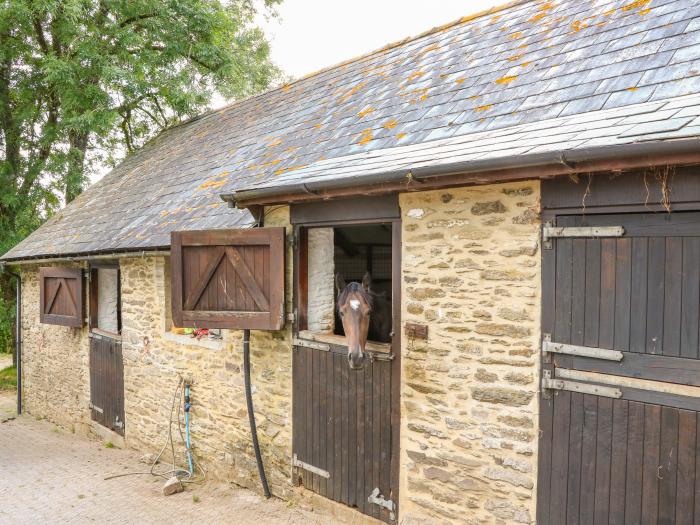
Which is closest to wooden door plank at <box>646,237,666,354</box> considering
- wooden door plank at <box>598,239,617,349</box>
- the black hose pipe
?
wooden door plank at <box>598,239,617,349</box>

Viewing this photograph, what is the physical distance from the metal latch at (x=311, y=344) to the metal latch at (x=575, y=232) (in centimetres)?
249

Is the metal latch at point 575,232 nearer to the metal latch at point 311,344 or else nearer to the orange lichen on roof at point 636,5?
the metal latch at point 311,344

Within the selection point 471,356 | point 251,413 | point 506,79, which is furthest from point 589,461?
point 506,79

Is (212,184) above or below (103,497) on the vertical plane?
above

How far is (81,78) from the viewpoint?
1405 centimetres

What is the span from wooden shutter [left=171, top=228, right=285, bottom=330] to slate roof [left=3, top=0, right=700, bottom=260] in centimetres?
65

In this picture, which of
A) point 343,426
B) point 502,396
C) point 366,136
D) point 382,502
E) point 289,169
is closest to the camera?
point 502,396

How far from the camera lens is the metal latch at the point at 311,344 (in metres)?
5.46

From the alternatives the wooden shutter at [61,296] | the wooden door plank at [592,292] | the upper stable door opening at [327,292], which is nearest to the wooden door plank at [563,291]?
the wooden door plank at [592,292]

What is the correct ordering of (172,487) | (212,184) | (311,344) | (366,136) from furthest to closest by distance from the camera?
(212,184) < (172,487) < (366,136) < (311,344)

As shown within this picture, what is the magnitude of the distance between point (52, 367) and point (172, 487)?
6.32 meters

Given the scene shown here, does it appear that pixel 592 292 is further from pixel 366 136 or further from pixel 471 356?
pixel 366 136

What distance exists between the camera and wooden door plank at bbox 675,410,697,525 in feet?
10.6

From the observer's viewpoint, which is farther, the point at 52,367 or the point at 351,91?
the point at 52,367
